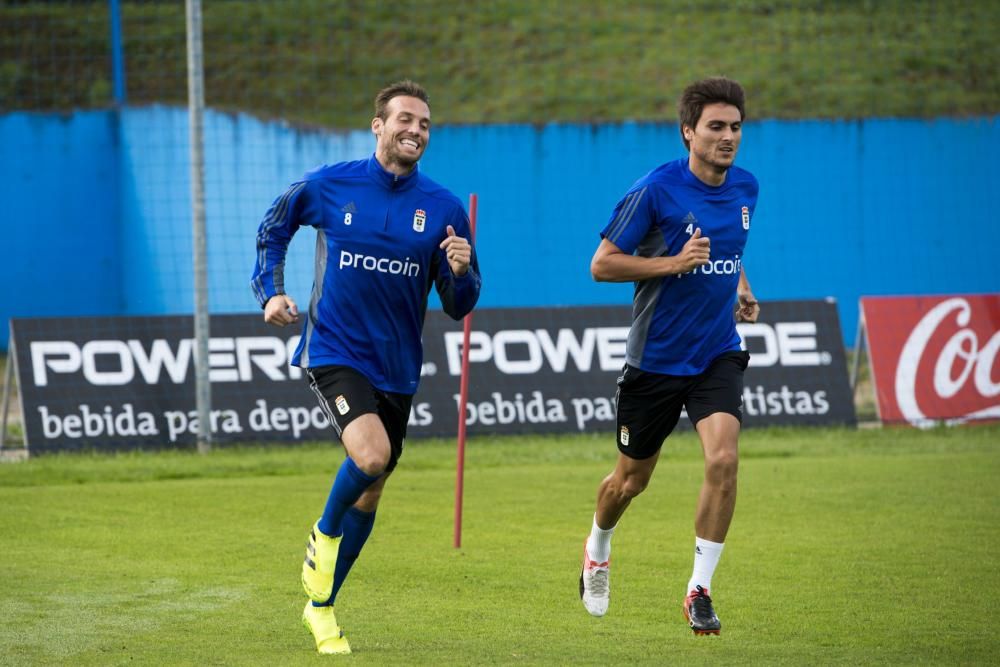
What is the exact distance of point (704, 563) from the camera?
6.55m

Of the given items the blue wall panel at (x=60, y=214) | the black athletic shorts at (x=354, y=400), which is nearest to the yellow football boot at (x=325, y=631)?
the black athletic shorts at (x=354, y=400)

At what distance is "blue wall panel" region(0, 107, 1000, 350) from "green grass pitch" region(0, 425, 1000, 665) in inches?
326

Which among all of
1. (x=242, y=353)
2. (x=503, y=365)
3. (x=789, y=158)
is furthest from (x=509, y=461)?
(x=789, y=158)

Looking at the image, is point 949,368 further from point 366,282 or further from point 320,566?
point 320,566

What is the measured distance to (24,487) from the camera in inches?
457

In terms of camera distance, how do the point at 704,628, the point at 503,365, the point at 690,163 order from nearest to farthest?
the point at 704,628 → the point at 690,163 → the point at 503,365

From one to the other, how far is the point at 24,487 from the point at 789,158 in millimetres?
13602

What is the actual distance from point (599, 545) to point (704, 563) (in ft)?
2.59

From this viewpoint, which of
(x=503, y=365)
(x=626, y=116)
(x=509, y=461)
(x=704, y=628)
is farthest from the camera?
(x=626, y=116)

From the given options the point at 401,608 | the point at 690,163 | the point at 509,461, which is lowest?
the point at 509,461

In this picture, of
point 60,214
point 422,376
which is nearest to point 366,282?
point 422,376

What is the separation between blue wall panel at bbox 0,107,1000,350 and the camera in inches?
830

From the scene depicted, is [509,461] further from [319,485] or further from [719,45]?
[719,45]

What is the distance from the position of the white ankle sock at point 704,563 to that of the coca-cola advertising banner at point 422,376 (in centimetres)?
697
